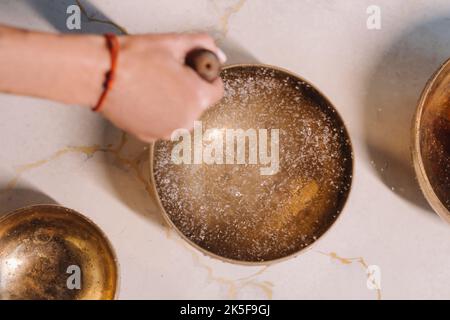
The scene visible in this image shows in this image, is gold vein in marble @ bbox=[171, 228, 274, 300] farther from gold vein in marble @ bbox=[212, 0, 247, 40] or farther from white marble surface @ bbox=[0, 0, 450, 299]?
gold vein in marble @ bbox=[212, 0, 247, 40]

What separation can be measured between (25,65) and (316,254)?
639mm

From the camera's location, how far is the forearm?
577 mm

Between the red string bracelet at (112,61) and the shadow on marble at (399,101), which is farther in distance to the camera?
the shadow on marble at (399,101)

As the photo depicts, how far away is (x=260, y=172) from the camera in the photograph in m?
0.95

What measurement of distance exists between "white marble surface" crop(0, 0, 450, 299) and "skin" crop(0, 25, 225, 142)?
0.33 metres

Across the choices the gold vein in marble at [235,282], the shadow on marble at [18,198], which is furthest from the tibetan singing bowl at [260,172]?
the shadow on marble at [18,198]

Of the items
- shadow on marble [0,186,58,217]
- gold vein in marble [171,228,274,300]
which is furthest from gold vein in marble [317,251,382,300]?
shadow on marble [0,186,58,217]

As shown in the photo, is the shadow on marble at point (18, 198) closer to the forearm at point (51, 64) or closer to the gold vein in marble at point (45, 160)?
the gold vein in marble at point (45, 160)

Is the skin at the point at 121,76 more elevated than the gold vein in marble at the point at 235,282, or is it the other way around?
the skin at the point at 121,76

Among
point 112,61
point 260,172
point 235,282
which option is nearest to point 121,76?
point 112,61

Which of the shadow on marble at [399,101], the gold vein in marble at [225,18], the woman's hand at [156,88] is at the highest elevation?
the gold vein in marble at [225,18]

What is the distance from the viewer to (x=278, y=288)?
0.99m

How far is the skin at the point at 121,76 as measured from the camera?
582 mm
